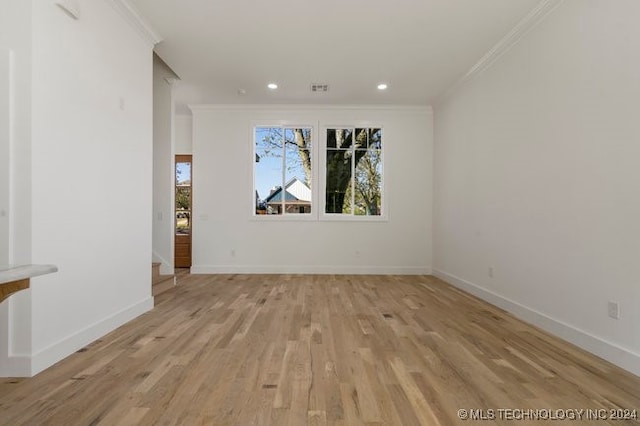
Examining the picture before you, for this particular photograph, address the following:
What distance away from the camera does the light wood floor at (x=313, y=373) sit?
5.97 feet

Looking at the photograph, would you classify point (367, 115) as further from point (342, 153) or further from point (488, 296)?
point (488, 296)

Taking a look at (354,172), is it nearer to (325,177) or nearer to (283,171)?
(325,177)

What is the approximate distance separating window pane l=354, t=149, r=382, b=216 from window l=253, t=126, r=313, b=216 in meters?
0.94

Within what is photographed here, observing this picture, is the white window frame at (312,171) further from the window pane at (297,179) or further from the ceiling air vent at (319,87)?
the ceiling air vent at (319,87)

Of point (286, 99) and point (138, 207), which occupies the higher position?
point (286, 99)

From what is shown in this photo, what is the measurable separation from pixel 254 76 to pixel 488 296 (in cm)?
440

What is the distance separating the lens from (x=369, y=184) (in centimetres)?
649

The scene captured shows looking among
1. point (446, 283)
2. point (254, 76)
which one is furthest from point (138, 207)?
point (446, 283)

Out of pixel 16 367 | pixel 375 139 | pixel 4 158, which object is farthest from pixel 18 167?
pixel 375 139

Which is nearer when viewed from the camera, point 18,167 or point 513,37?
point 18,167

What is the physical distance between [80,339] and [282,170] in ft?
14.4

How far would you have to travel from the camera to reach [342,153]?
21.2 ft

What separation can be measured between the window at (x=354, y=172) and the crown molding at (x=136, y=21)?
3380 mm

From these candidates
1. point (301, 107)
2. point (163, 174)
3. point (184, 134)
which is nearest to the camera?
point (163, 174)
